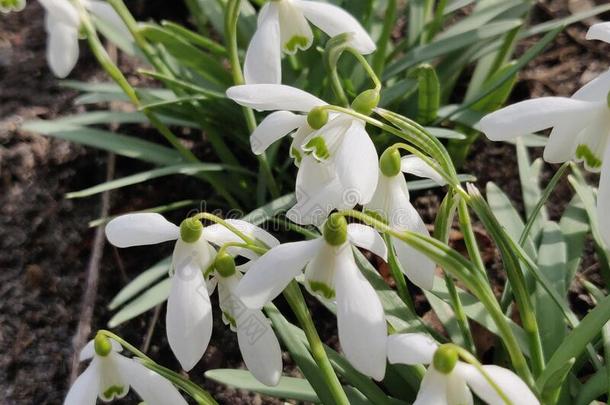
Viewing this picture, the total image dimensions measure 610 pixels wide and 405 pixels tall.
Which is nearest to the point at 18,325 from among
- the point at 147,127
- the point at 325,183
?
the point at 147,127

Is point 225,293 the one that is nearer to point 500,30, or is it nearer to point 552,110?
point 552,110

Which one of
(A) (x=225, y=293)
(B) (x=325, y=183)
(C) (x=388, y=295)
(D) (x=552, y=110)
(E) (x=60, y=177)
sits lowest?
(E) (x=60, y=177)

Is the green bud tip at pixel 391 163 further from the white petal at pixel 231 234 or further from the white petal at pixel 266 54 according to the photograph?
the white petal at pixel 266 54

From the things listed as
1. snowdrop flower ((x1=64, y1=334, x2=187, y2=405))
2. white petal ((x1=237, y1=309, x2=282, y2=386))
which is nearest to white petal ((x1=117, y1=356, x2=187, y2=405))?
snowdrop flower ((x1=64, y1=334, x2=187, y2=405))

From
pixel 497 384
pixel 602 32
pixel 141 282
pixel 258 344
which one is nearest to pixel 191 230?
pixel 258 344

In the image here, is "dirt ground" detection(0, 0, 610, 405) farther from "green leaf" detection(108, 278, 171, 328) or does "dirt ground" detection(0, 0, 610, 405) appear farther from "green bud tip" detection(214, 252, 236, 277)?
"green bud tip" detection(214, 252, 236, 277)

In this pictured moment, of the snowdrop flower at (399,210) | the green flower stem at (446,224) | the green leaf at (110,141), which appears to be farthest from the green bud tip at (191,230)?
the green leaf at (110,141)
